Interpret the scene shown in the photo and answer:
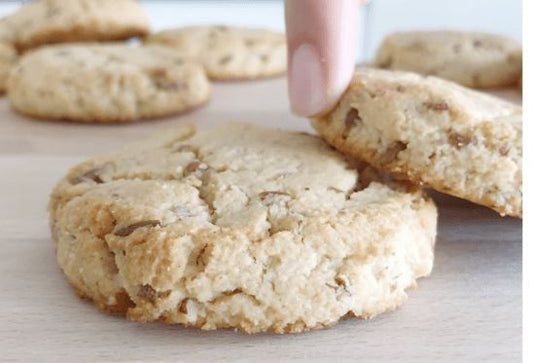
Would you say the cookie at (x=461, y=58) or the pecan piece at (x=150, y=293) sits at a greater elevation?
the pecan piece at (x=150, y=293)

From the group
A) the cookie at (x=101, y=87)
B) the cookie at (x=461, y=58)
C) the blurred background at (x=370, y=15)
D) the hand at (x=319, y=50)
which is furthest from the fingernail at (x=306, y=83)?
the blurred background at (x=370, y=15)

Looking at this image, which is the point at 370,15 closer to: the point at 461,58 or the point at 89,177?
the point at 461,58

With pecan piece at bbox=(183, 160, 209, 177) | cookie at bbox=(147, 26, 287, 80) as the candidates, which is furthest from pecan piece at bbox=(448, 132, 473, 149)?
cookie at bbox=(147, 26, 287, 80)

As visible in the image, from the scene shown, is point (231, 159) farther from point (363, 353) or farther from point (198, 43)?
point (198, 43)

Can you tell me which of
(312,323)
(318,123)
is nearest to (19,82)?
(318,123)

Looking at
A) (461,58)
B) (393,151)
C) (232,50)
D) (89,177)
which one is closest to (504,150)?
(393,151)

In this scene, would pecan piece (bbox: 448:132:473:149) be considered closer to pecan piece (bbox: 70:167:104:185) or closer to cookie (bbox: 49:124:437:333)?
cookie (bbox: 49:124:437:333)

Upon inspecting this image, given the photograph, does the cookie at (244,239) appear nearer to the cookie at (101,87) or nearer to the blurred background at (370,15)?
the cookie at (101,87)
